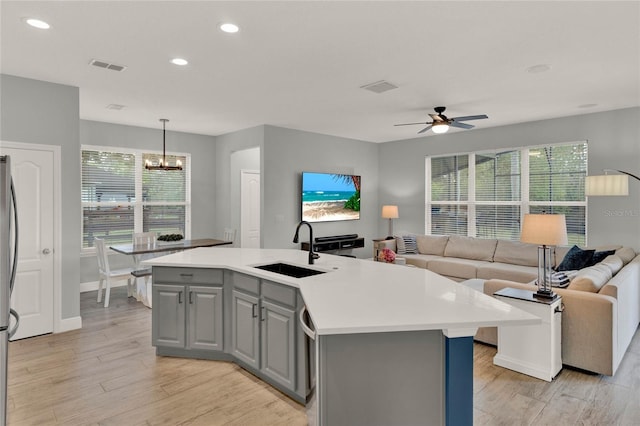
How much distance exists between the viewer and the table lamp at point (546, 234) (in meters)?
3.06

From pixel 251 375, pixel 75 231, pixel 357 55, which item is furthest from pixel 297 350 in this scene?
pixel 75 231

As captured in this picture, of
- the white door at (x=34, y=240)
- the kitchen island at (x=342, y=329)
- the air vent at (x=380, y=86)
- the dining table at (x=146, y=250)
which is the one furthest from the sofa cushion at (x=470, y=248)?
the white door at (x=34, y=240)

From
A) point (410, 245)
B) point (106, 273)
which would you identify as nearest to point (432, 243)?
point (410, 245)

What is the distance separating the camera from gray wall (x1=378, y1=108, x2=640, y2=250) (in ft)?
16.9

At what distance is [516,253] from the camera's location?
5.86 m

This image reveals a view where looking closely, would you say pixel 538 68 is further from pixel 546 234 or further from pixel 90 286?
pixel 90 286

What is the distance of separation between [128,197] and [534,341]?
627cm

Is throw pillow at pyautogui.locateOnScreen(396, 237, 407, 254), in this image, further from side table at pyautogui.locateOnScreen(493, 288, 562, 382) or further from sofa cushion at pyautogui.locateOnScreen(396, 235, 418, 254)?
side table at pyautogui.locateOnScreen(493, 288, 562, 382)

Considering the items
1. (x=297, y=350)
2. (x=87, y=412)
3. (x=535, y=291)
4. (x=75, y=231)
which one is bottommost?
(x=87, y=412)

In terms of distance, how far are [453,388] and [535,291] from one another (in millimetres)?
1970

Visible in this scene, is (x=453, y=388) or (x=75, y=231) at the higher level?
(x=75, y=231)

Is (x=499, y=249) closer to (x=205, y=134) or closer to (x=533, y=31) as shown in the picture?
(x=533, y=31)

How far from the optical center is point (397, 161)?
7953 millimetres

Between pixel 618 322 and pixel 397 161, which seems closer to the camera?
pixel 618 322
